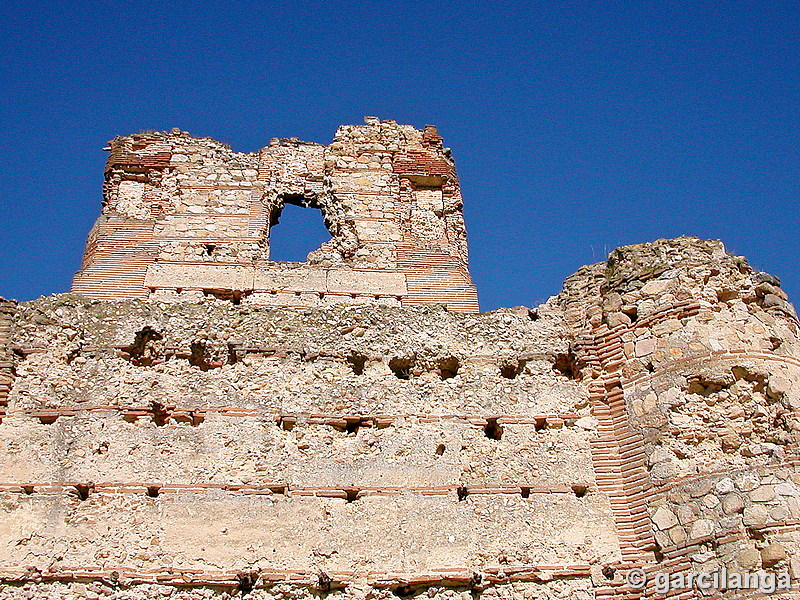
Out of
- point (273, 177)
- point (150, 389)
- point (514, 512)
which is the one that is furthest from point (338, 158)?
point (514, 512)

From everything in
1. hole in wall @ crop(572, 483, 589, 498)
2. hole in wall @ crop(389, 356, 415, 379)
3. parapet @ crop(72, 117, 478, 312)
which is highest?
parapet @ crop(72, 117, 478, 312)

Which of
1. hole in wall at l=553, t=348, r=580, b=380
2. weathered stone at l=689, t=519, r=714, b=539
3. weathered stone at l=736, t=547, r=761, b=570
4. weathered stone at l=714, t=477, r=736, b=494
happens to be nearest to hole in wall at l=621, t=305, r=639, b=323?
hole in wall at l=553, t=348, r=580, b=380

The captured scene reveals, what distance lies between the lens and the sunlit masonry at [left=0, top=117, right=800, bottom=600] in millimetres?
8227

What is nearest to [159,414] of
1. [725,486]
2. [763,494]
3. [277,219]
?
[725,486]

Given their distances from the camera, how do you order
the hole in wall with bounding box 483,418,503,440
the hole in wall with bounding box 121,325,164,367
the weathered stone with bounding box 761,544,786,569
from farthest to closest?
the hole in wall with bounding box 121,325,164,367 → the hole in wall with bounding box 483,418,503,440 → the weathered stone with bounding box 761,544,786,569

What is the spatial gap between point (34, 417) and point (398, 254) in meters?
6.93

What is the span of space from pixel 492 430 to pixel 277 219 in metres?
7.00

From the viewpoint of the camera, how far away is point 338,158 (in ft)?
51.7

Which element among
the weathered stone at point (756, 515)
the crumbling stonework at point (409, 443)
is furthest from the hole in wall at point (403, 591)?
the weathered stone at point (756, 515)

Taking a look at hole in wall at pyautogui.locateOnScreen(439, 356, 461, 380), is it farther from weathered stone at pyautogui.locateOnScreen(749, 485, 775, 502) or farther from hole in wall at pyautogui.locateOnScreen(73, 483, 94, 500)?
hole in wall at pyautogui.locateOnScreen(73, 483, 94, 500)

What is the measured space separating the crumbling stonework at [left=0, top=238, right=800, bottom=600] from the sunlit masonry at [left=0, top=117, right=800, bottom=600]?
20mm

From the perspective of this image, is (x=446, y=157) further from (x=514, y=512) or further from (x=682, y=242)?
(x=514, y=512)

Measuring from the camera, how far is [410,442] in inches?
362

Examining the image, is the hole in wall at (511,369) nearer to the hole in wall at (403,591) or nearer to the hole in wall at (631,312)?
the hole in wall at (631,312)
